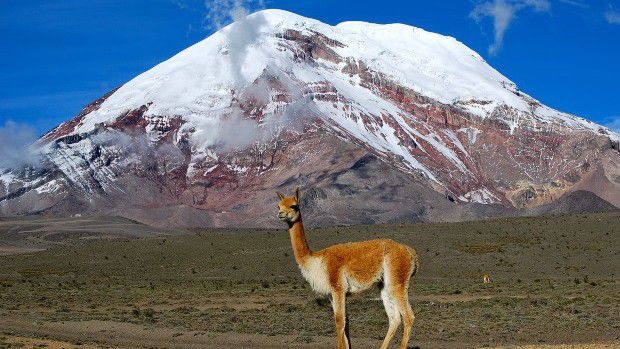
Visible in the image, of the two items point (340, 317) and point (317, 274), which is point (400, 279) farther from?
point (317, 274)

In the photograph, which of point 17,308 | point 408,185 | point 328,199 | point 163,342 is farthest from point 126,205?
point 163,342

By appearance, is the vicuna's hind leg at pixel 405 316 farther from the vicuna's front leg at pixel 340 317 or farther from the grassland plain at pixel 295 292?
the grassland plain at pixel 295 292

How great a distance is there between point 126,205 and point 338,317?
18432 cm

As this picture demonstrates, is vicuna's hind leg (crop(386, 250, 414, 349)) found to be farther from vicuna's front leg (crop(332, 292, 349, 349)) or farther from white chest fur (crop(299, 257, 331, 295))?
white chest fur (crop(299, 257, 331, 295))

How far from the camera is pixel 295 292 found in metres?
45.3

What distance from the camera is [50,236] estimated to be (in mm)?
127438

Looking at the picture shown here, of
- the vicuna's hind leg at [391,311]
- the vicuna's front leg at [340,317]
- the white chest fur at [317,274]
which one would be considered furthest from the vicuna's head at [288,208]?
the vicuna's hind leg at [391,311]

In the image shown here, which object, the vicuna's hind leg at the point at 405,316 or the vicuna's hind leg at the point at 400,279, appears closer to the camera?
the vicuna's hind leg at the point at 405,316

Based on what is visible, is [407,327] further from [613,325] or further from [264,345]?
[613,325]

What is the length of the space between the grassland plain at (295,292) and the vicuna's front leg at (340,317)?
526cm

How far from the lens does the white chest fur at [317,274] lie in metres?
17.7

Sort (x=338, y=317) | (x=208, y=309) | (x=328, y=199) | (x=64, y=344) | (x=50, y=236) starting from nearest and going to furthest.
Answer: (x=338, y=317) < (x=64, y=344) < (x=208, y=309) < (x=50, y=236) < (x=328, y=199)

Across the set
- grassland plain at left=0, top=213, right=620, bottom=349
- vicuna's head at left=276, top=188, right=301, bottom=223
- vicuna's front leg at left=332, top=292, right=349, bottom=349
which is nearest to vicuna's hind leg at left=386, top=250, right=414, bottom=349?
vicuna's front leg at left=332, top=292, right=349, bottom=349

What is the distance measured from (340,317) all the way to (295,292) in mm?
28062
